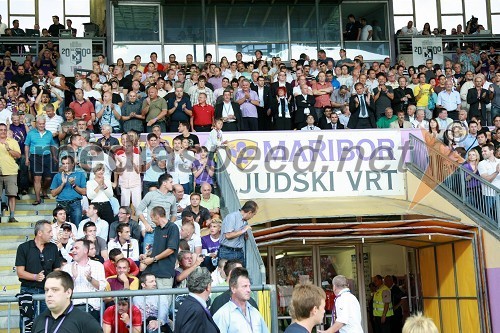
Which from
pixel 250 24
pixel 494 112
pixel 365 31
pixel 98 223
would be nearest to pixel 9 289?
pixel 98 223

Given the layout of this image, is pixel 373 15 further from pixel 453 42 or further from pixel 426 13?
pixel 426 13

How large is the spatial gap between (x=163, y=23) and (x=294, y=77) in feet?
21.6

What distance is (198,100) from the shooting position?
1911cm

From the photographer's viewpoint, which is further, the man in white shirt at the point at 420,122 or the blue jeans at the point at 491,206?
the man in white shirt at the point at 420,122

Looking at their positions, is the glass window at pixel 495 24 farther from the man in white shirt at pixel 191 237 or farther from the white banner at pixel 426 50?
the man in white shirt at pixel 191 237

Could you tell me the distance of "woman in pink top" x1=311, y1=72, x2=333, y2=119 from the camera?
20.3 m

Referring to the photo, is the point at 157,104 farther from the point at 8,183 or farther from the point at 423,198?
the point at 423,198

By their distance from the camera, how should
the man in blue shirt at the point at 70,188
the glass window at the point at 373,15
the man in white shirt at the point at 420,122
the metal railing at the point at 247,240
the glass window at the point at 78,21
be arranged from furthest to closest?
the glass window at the point at 78,21 → the glass window at the point at 373,15 → the man in white shirt at the point at 420,122 → the man in blue shirt at the point at 70,188 → the metal railing at the point at 247,240

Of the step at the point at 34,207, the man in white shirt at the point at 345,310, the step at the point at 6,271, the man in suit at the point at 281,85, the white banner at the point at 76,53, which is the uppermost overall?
the white banner at the point at 76,53

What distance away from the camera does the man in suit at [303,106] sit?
19672 millimetres

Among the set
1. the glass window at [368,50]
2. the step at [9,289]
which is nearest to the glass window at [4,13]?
the glass window at [368,50]

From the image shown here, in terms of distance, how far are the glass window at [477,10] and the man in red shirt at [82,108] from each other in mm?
19952

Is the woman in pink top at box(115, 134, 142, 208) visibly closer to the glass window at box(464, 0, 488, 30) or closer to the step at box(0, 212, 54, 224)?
the step at box(0, 212, 54, 224)

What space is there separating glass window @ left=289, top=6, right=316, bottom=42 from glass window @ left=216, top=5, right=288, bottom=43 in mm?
286
